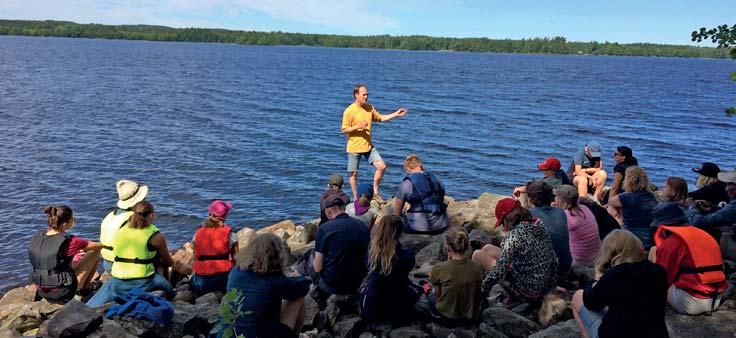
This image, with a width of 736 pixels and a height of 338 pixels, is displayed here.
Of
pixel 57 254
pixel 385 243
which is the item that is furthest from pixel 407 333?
pixel 57 254

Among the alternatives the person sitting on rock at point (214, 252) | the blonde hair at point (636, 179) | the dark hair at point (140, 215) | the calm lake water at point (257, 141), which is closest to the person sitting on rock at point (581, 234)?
the blonde hair at point (636, 179)

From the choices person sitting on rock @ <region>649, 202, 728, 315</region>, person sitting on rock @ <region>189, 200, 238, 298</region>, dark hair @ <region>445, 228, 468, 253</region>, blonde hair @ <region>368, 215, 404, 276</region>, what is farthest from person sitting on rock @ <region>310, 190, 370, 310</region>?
person sitting on rock @ <region>649, 202, 728, 315</region>

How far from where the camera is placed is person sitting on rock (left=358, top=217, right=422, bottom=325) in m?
6.89

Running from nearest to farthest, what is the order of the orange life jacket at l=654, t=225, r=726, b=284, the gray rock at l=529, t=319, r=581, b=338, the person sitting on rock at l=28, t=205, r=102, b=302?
the gray rock at l=529, t=319, r=581, b=338
the orange life jacket at l=654, t=225, r=726, b=284
the person sitting on rock at l=28, t=205, r=102, b=302

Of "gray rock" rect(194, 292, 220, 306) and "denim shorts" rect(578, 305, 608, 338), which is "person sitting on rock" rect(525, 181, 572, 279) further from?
"gray rock" rect(194, 292, 220, 306)

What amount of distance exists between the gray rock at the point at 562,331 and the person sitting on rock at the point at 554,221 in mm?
1235

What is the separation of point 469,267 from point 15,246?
1413cm

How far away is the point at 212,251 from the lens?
8.64 meters

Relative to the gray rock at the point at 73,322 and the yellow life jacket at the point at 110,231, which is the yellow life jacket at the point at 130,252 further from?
the gray rock at the point at 73,322

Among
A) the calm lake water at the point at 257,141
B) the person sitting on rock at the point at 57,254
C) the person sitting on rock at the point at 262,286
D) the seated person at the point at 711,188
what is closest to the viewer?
the person sitting on rock at the point at 262,286

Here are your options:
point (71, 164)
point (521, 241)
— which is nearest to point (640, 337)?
point (521, 241)

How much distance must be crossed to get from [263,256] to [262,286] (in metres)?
0.29

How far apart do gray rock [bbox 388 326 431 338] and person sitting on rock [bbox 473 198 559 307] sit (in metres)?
0.97

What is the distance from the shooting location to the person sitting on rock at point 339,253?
7.69m
